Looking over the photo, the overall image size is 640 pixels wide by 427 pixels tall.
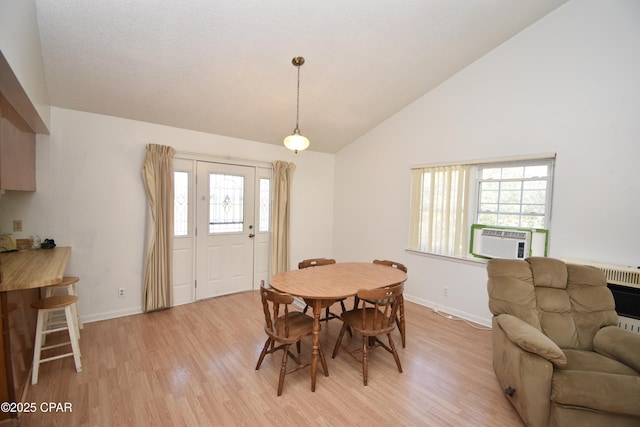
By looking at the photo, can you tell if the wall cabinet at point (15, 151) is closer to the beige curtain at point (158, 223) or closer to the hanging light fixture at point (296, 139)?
the beige curtain at point (158, 223)

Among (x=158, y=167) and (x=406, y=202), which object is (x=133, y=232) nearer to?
(x=158, y=167)

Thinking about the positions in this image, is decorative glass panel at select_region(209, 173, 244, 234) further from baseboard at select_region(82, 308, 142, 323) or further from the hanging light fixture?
the hanging light fixture

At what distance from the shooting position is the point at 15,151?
2.15 m

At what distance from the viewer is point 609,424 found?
1.54 meters

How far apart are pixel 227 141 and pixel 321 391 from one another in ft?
11.4

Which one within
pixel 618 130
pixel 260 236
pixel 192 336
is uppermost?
pixel 618 130

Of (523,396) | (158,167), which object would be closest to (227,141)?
(158,167)

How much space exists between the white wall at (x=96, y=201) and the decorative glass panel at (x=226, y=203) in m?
0.59

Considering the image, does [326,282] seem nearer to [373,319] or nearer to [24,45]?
[373,319]

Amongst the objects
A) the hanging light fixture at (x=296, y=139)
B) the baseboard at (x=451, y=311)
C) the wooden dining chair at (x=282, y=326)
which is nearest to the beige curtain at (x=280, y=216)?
the hanging light fixture at (x=296, y=139)

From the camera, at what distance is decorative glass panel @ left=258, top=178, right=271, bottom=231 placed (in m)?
4.60

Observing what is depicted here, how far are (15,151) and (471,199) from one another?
4.52 m

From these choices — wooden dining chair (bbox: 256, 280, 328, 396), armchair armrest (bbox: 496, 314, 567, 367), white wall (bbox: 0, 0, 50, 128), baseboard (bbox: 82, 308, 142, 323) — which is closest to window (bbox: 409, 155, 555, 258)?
armchair armrest (bbox: 496, 314, 567, 367)

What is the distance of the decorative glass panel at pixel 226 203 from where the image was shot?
161 inches
